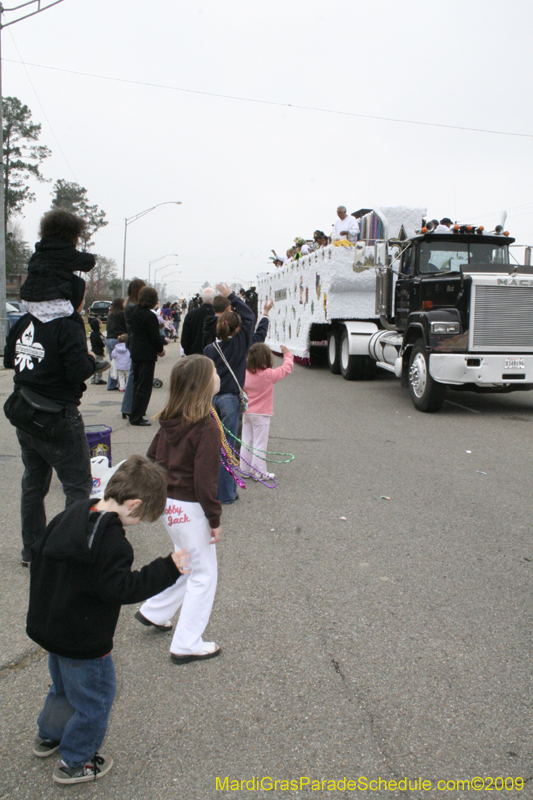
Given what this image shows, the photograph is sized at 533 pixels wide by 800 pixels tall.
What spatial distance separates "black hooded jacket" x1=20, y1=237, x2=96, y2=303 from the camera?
11.1 ft

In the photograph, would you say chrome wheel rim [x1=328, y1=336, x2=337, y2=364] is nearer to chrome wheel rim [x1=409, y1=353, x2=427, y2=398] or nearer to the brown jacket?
chrome wheel rim [x1=409, y1=353, x2=427, y2=398]

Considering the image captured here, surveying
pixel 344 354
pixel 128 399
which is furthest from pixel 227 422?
pixel 344 354

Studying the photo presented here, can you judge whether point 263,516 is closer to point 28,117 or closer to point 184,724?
point 184,724

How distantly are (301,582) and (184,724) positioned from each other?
142cm

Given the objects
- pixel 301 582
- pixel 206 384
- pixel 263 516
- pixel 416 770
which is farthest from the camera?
pixel 263 516

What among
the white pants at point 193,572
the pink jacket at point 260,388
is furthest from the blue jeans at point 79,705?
the pink jacket at point 260,388

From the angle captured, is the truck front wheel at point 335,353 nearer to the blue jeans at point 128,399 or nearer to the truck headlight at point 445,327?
the truck headlight at point 445,327

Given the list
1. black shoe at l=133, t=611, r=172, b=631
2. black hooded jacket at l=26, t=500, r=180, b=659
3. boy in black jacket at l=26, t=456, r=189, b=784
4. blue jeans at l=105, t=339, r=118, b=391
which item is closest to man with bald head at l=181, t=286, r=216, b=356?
black shoe at l=133, t=611, r=172, b=631

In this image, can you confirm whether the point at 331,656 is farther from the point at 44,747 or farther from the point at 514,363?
the point at 514,363

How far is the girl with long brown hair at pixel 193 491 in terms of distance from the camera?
2.95m

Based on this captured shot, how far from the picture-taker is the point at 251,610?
348 cm

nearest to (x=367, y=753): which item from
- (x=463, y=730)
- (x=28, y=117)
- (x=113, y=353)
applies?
(x=463, y=730)

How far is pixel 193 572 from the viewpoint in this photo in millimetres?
3055

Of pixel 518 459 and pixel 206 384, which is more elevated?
pixel 206 384
